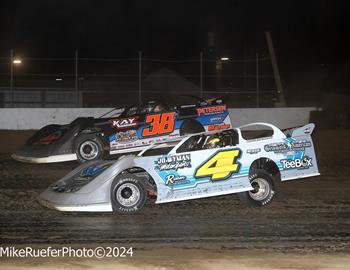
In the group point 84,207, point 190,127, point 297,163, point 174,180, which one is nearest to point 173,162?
point 174,180

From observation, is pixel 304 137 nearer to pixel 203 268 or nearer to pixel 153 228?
pixel 153 228

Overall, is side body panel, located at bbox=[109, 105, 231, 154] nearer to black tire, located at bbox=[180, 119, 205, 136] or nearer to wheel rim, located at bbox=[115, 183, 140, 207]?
black tire, located at bbox=[180, 119, 205, 136]

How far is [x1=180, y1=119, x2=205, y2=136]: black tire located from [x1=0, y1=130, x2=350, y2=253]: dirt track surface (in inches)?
142

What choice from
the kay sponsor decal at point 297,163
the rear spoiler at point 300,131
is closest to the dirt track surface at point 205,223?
the kay sponsor decal at point 297,163

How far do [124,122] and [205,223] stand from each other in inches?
224

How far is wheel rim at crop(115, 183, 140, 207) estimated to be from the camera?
7.79m

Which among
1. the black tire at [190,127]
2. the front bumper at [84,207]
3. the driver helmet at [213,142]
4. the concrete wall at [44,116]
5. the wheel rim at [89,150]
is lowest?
the front bumper at [84,207]

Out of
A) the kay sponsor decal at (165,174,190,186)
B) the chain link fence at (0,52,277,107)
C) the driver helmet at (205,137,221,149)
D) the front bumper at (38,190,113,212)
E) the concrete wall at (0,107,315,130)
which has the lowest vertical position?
the front bumper at (38,190,113,212)

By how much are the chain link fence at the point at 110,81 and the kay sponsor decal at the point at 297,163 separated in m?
13.2

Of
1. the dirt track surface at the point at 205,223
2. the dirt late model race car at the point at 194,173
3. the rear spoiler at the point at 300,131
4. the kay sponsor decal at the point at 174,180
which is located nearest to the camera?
the dirt track surface at the point at 205,223

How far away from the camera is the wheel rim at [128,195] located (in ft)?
25.6

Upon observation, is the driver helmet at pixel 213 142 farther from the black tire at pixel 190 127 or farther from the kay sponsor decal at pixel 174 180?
the black tire at pixel 190 127

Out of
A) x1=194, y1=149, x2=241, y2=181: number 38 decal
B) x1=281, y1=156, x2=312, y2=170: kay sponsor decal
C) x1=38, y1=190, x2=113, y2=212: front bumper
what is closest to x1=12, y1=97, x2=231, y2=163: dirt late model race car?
x1=38, y1=190, x2=113, y2=212: front bumper

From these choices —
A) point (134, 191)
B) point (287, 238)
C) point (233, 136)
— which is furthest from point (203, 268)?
point (233, 136)
